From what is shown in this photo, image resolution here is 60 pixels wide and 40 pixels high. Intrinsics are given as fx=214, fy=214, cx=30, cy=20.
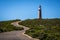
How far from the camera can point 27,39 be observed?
68.2 ft

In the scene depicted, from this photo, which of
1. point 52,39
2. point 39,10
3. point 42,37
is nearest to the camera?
point 52,39

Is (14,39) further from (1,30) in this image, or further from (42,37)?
(1,30)

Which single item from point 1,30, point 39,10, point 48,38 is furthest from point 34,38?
point 39,10

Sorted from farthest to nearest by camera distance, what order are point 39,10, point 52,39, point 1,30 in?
point 39,10 < point 1,30 < point 52,39

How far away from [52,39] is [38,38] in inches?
88.4

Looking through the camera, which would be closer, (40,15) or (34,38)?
(34,38)

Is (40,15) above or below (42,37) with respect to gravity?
below

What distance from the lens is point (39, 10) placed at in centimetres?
6662

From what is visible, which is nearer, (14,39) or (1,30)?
(14,39)

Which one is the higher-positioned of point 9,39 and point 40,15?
point 9,39

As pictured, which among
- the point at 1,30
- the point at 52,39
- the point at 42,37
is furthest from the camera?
the point at 1,30

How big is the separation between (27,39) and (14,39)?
4.37 feet

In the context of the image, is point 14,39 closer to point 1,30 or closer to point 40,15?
point 1,30

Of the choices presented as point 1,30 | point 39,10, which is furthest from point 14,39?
point 39,10
